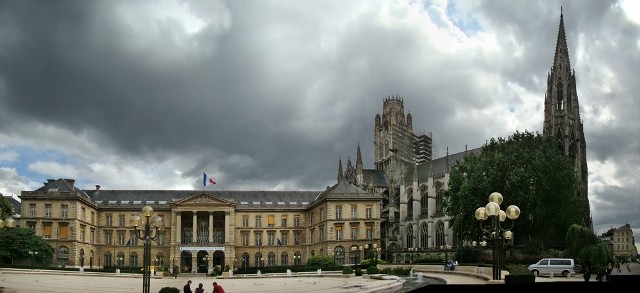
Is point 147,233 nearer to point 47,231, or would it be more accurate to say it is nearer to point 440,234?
point 47,231

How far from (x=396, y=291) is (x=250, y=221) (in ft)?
198

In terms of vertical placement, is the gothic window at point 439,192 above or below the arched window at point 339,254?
above

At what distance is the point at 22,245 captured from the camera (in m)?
68.8

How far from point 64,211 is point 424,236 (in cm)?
4761

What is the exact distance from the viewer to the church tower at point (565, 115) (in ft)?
302

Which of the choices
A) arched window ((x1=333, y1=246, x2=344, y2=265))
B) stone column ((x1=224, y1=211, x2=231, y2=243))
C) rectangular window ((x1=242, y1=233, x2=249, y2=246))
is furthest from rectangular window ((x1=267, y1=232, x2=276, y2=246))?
arched window ((x1=333, y1=246, x2=344, y2=265))

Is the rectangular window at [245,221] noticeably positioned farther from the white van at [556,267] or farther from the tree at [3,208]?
the white van at [556,267]

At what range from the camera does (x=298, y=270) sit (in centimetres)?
6378

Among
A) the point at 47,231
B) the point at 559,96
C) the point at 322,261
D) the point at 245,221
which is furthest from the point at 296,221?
the point at 559,96

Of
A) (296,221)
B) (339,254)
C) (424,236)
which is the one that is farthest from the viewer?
(424,236)

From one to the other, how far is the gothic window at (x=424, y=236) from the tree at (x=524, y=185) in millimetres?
26474

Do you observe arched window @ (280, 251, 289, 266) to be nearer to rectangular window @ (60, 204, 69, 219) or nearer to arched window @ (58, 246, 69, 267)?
arched window @ (58, 246, 69, 267)

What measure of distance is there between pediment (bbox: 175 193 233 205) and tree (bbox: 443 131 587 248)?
34193 millimetres

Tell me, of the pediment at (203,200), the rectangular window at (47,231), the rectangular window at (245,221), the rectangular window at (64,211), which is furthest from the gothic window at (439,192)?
the rectangular window at (47,231)
